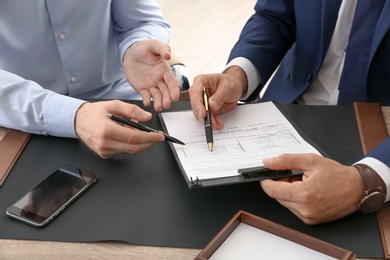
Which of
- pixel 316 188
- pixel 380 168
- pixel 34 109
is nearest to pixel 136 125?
pixel 34 109

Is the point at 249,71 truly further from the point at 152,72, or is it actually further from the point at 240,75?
the point at 152,72

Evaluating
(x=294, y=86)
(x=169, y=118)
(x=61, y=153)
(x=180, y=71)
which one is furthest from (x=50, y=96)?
(x=294, y=86)

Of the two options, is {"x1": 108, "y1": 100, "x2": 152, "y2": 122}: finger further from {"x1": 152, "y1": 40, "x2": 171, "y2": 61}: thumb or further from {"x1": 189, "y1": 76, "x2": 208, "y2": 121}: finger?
{"x1": 152, "y1": 40, "x2": 171, "y2": 61}: thumb

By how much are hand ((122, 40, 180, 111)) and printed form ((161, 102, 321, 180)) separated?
9 centimetres

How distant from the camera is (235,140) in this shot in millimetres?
1247

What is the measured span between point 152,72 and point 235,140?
1.38 ft

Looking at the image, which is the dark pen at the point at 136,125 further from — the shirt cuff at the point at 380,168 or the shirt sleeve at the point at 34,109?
the shirt cuff at the point at 380,168

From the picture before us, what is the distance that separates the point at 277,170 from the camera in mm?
1104

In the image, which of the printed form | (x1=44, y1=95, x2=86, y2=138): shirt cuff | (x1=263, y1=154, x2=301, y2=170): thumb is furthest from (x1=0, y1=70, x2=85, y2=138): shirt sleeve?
(x1=263, y1=154, x2=301, y2=170): thumb

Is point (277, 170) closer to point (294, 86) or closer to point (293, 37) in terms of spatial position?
point (294, 86)

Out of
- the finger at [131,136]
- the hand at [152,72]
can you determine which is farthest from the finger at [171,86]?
the finger at [131,136]

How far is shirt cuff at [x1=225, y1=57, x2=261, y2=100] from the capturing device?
1.61 meters

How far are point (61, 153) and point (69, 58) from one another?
0.51m

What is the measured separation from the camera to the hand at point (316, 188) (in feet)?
3.42
